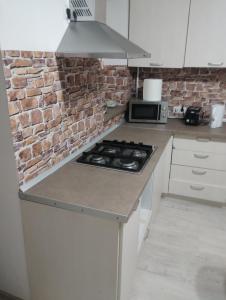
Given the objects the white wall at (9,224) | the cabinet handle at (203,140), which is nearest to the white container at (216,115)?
the cabinet handle at (203,140)

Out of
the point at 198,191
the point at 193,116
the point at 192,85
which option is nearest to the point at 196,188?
the point at 198,191

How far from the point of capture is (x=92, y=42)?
48.9 inches

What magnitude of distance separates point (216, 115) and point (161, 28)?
1020 millimetres

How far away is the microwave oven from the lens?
2611mm

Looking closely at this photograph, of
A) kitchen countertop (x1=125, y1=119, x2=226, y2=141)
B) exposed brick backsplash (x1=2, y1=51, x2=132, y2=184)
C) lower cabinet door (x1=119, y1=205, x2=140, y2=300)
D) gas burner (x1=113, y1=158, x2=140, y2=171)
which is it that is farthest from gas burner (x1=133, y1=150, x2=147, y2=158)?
kitchen countertop (x1=125, y1=119, x2=226, y2=141)

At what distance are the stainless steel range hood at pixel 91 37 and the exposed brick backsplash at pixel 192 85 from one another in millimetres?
1456

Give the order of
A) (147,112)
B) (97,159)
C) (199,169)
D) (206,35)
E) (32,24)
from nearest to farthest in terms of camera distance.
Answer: (32,24)
(97,159)
(206,35)
(199,169)
(147,112)

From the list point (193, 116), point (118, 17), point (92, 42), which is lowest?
point (193, 116)

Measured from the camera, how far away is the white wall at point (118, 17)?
2334 millimetres

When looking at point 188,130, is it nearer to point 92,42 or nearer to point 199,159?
point 199,159

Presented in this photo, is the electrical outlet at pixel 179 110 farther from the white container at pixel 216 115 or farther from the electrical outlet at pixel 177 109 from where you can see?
the white container at pixel 216 115

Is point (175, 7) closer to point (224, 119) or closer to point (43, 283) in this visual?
point (224, 119)

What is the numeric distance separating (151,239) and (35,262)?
3.55ft

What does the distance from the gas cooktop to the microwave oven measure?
0.71m
